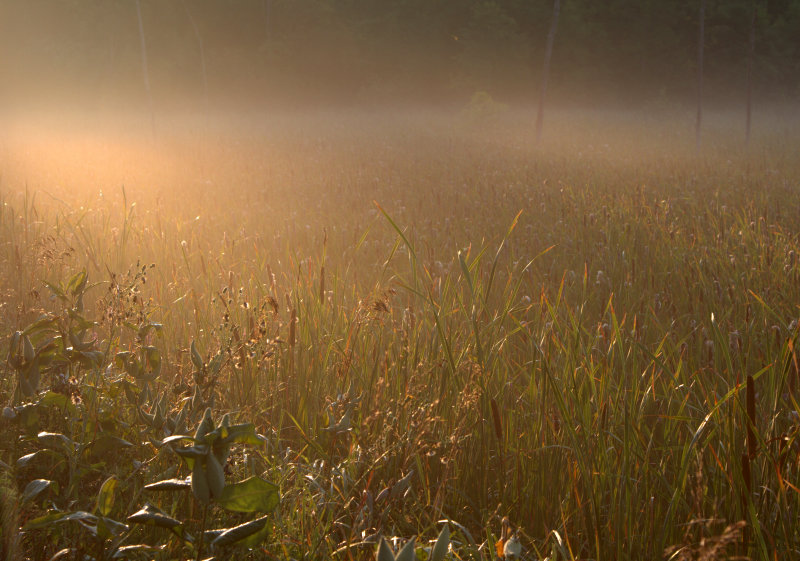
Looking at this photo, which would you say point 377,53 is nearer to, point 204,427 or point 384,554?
point 204,427

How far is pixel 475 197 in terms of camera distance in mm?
7828

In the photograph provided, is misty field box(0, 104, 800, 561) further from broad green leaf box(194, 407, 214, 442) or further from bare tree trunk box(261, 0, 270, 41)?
bare tree trunk box(261, 0, 270, 41)

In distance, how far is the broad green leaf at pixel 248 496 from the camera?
4.04ft

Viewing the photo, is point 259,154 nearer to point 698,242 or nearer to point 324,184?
point 324,184

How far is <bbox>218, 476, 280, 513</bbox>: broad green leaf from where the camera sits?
123cm

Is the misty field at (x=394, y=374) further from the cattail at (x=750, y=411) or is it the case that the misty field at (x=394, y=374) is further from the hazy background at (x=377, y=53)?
the hazy background at (x=377, y=53)

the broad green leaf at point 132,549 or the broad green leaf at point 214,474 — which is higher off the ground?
the broad green leaf at point 214,474

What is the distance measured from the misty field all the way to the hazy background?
3420cm

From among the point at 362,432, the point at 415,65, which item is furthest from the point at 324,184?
the point at 415,65

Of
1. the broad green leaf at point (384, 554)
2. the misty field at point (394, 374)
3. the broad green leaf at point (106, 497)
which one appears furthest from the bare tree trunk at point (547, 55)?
the broad green leaf at point (384, 554)

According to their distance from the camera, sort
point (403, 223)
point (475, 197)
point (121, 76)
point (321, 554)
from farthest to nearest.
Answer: point (121, 76) < point (475, 197) < point (403, 223) < point (321, 554)

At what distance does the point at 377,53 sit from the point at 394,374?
1755 inches

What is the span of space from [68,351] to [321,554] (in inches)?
38.9

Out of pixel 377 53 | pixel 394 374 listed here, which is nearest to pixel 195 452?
pixel 394 374
